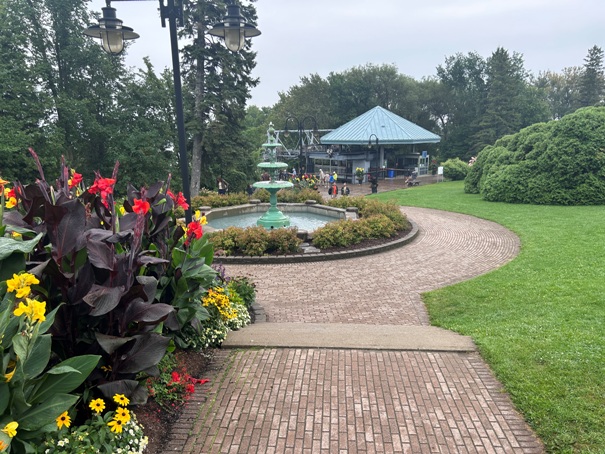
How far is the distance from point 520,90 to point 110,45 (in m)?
48.1

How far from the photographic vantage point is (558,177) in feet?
63.4

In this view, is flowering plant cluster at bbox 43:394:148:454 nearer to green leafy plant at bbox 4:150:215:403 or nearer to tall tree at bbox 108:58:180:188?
green leafy plant at bbox 4:150:215:403

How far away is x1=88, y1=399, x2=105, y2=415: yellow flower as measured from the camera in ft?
10.5

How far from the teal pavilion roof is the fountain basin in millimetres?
18114

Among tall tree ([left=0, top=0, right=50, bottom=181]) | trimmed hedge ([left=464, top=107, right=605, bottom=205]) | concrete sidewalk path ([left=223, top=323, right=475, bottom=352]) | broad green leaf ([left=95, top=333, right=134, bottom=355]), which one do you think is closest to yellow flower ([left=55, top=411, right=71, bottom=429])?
broad green leaf ([left=95, top=333, right=134, bottom=355])

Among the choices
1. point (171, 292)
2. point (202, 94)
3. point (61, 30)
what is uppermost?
point (61, 30)

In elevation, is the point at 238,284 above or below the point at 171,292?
below

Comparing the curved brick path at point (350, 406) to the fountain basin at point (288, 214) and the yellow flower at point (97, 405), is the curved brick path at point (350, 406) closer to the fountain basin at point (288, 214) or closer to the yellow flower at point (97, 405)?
the yellow flower at point (97, 405)

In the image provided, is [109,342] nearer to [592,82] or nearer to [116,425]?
[116,425]

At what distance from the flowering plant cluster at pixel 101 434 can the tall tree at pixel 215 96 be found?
24262mm

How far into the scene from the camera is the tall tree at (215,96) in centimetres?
2572

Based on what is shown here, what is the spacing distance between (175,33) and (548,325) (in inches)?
265

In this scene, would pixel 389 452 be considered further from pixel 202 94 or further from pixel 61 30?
pixel 61 30

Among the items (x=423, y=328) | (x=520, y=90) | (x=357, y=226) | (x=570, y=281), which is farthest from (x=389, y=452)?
(x=520, y=90)
